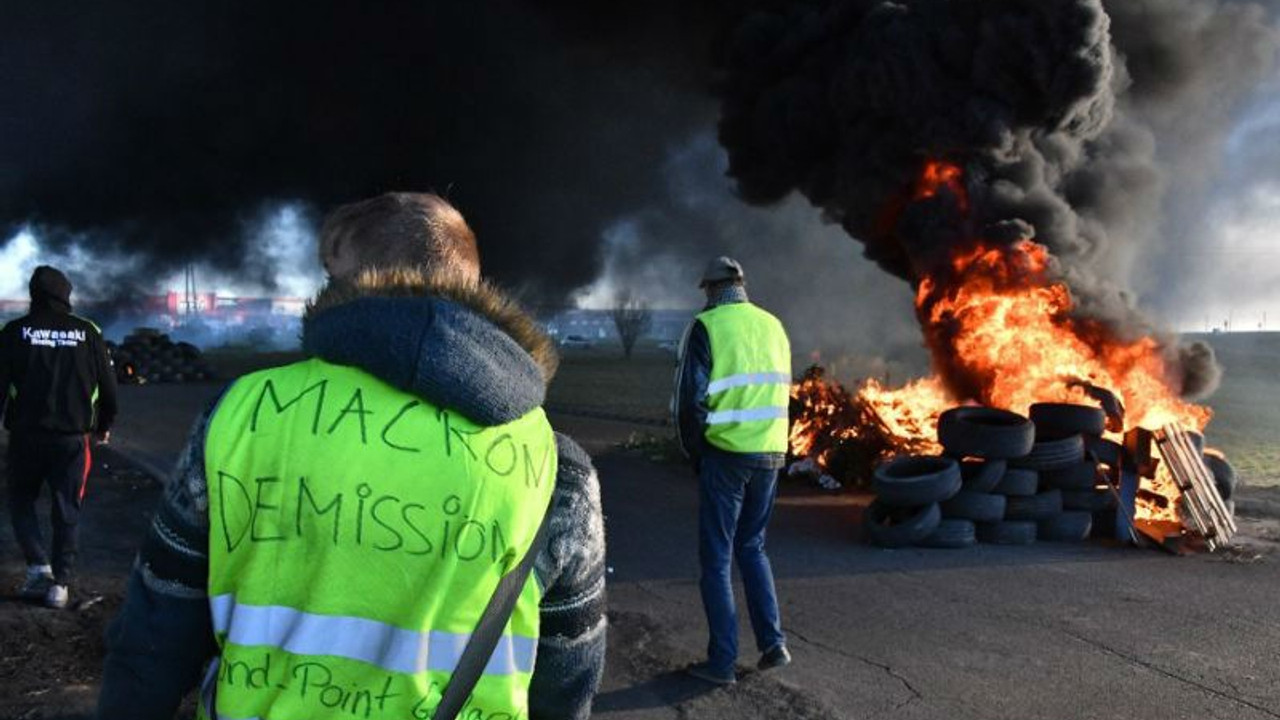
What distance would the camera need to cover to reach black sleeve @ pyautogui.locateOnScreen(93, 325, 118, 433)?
583 cm

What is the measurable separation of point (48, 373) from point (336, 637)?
16.9ft

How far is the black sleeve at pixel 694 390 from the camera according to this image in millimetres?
4898

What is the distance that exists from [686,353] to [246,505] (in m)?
3.77

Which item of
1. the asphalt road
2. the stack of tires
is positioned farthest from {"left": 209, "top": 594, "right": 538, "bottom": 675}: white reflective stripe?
the stack of tires

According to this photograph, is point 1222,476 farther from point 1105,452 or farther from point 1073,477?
point 1073,477

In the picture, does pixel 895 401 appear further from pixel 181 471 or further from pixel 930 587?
pixel 181 471

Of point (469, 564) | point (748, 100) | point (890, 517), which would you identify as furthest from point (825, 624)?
point (748, 100)

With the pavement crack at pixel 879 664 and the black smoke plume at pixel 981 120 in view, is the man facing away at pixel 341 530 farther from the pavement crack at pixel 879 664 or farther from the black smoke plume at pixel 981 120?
the black smoke plume at pixel 981 120

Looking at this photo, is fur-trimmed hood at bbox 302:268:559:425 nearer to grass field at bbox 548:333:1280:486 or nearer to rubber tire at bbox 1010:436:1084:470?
rubber tire at bbox 1010:436:1084:470

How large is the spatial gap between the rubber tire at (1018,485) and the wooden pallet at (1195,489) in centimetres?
116

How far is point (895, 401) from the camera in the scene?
11625 millimetres

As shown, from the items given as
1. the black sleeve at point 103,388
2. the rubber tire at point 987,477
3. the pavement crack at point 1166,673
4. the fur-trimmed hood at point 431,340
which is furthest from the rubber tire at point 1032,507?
the fur-trimmed hood at point 431,340

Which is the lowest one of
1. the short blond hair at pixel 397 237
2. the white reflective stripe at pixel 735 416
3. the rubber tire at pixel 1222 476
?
the rubber tire at pixel 1222 476

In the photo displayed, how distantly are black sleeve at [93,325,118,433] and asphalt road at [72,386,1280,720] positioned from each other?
330cm
